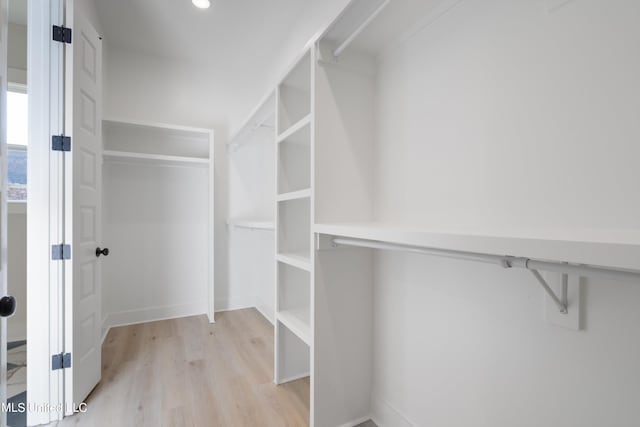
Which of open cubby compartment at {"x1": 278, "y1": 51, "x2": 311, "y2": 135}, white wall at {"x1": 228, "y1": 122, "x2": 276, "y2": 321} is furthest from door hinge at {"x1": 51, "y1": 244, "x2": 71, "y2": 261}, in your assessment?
A: white wall at {"x1": 228, "y1": 122, "x2": 276, "y2": 321}

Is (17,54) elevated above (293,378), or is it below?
above

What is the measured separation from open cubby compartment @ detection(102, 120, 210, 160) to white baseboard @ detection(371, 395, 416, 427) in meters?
2.71

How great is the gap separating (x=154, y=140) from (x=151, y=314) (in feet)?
5.91

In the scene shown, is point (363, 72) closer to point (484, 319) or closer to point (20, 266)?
point (484, 319)

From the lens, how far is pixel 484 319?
3.52ft

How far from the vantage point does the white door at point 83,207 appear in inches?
64.8

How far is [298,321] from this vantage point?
170 centimetres

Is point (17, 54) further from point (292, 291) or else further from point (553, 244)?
point (553, 244)

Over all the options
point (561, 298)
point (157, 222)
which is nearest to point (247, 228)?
point (157, 222)

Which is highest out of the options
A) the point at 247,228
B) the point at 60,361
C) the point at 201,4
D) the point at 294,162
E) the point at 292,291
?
the point at 201,4

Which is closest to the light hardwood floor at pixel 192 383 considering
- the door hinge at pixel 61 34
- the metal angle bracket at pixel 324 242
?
→ the metal angle bracket at pixel 324 242

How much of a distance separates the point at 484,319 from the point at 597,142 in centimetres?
66

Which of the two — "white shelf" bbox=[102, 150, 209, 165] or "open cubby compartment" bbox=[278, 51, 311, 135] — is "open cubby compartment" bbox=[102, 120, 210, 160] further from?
"open cubby compartment" bbox=[278, 51, 311, 135]

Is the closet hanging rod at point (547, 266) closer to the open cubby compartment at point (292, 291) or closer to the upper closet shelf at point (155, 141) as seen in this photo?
the open cubby compartment at point (292, 291)
